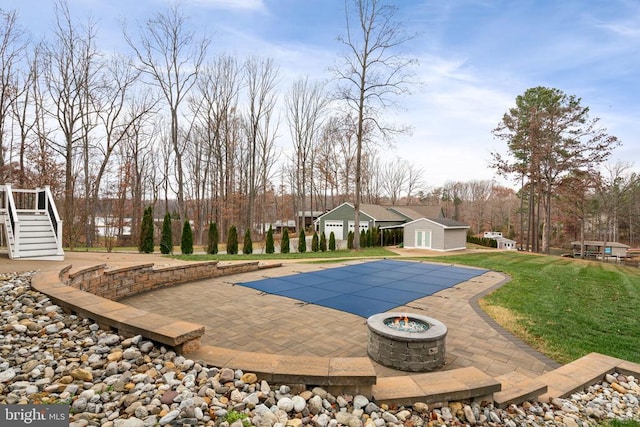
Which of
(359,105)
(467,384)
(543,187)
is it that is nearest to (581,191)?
(543,187)

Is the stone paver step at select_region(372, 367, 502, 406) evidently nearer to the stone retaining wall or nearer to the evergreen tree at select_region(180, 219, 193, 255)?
the stone retaining wall

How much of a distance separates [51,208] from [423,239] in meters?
18.7

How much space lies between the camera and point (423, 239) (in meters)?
20.2

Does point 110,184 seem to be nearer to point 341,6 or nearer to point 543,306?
point 341,6

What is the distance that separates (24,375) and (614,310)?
8.47 metres

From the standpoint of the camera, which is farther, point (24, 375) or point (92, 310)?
point (92, 310)

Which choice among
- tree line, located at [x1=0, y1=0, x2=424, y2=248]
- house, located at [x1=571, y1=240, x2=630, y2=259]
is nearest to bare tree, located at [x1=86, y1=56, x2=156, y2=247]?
tree line, located at [x1=0, y1=0, x2=424, y2=248]

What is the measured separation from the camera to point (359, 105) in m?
16.9

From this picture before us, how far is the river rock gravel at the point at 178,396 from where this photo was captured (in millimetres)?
1896

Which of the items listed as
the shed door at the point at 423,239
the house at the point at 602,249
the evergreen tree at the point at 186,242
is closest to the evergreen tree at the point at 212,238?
the evergreen tree at the point at 186,242

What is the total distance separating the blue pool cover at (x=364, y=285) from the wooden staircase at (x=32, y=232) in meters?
4.12

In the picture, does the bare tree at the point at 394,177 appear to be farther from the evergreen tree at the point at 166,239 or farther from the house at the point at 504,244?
the evergreen tree at the point at 166,239

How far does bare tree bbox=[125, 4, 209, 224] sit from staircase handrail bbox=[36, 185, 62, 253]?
982 centimetres

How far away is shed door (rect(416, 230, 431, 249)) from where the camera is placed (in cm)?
1991
